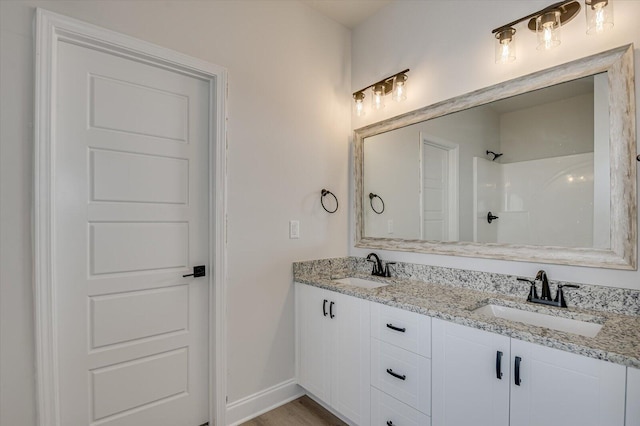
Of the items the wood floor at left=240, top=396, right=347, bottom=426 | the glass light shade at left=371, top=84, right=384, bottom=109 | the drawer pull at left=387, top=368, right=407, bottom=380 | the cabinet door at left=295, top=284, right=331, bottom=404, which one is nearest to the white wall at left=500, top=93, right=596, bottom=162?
the glass light shade at left=371, top=84, right=384, bottom=109

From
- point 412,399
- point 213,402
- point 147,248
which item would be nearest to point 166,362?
point 213,402

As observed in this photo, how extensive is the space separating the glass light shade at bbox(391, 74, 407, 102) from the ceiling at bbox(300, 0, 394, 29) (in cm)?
62

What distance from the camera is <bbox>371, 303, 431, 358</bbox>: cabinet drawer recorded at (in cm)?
151

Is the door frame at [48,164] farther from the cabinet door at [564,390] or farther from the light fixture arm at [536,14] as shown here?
the cabinet door at [564,390]

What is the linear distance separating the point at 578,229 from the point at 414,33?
1588 mm

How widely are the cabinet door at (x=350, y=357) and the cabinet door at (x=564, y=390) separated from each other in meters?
0.76

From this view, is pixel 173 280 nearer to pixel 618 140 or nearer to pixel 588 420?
pixel 588 420

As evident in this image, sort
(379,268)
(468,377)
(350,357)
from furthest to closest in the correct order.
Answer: (379,268) → (350,357) → (468,377)

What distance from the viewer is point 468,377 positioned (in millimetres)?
1349

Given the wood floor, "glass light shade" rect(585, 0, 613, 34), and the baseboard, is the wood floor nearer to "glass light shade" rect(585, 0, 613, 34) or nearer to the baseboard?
the baseboard

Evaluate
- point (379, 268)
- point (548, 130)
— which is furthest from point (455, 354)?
point (548, 130)

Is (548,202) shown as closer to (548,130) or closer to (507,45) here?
(548,130)

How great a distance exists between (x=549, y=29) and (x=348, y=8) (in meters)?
1.41

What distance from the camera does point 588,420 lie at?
1059mm
